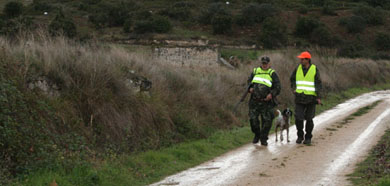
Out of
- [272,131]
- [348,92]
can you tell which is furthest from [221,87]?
[348,92]

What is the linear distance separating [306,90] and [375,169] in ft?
13.0

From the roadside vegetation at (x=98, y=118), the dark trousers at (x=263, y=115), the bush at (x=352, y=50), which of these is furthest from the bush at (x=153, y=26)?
the dark trousers at (x=263, y=115)

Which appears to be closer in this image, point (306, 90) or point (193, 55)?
point (306, 90)

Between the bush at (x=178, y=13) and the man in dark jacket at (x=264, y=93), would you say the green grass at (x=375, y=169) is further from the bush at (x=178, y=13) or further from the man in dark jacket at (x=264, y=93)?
the bush at (x=178, y=13)

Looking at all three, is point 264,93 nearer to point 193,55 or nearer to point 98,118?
point 98,118

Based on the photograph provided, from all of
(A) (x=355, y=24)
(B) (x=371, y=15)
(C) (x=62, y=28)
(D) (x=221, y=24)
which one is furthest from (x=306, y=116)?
(B) (x=371, y=15)

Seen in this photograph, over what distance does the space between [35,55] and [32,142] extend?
10.4ft

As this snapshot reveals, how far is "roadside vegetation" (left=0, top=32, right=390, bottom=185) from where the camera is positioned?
29.1 feet

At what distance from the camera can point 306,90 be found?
12.8 meters

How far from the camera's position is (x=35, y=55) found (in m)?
11.5

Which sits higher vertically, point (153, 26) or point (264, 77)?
point (264, 77)

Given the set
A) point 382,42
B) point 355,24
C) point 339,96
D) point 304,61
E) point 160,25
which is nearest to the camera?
point 304,61

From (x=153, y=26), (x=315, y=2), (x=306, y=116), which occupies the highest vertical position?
(x=315, y=2)

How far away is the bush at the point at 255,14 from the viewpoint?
78.8 meters
